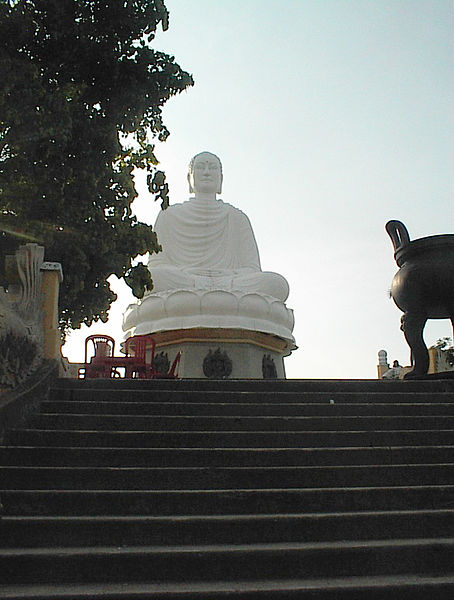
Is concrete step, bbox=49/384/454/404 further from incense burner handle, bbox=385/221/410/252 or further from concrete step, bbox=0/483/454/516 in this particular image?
incense burner handle, bbox=385/221/410/252

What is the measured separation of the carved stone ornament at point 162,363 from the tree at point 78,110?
14.5 ft

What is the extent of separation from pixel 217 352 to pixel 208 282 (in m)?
1.37

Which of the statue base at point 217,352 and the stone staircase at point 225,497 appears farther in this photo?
the statue base at point 217,352

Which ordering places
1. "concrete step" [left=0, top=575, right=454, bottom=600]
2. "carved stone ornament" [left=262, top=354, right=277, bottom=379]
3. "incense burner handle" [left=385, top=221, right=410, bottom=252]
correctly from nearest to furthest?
"concrete step" [left=0, top=575, right=454, bottom=600] → "incense burner handle" [left=385, top=221, right=410, bottom=252] → "carved stone ornament" [left=262, top=354, right=277, bottom=379]

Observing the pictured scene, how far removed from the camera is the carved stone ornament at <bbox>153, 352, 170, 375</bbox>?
34.9ft

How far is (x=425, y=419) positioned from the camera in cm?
477

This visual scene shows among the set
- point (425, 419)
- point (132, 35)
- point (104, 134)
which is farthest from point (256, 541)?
point (132, 35)

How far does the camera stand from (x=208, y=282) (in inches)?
449

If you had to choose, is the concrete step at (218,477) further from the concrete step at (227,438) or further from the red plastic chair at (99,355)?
the red plastic chair at (99,355)

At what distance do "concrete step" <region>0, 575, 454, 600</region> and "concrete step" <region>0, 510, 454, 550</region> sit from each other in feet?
1.03

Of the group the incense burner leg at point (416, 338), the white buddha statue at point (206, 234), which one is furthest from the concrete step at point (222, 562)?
the white buddha statue at point (206, 234)

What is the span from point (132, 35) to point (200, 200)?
804cm

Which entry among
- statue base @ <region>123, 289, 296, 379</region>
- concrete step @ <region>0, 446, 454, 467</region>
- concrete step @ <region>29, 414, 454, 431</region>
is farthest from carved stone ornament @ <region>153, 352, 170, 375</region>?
concrete step @ <region>0, 446, 454, 467</region>

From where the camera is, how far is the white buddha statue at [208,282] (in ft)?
35.5
